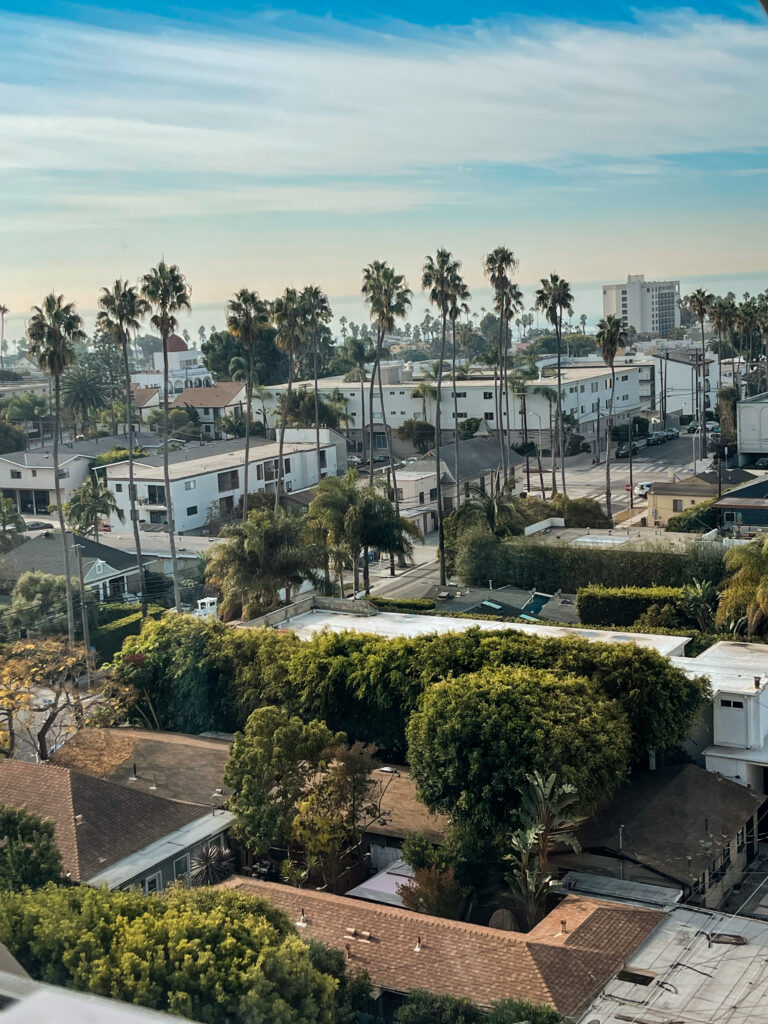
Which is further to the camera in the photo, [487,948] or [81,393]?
[81,393]

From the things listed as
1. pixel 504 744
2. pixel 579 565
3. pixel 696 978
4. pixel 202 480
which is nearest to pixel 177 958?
pixel 696 978

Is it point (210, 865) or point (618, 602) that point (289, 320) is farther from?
point (210, 865)

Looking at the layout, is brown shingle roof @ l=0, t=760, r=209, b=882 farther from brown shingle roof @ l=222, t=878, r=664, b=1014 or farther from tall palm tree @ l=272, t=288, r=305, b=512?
tall palm tree @ l=272, t=288, r=305, b=512

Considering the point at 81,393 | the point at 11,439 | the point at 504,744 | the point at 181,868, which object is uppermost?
the point at 81,393

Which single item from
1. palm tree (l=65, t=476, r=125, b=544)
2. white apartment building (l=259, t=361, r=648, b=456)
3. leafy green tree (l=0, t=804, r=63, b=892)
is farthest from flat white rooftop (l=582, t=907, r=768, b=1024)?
white apartment building (l=259, t=361, r=648, b=456)

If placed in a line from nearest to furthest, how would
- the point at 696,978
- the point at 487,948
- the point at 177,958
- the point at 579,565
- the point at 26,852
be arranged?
the point at 177,958 < the point at 696,978 < the point at 487,948 < the point at 26,852 < the point at 579,565

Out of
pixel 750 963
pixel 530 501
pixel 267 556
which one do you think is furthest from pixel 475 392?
pixel 750 963
